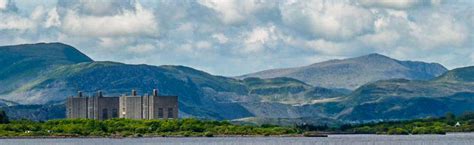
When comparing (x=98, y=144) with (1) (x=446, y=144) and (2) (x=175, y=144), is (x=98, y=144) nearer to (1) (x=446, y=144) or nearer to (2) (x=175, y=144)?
(2) (x=175, y=144)

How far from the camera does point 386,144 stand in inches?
6289

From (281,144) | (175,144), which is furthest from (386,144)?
(175,144)

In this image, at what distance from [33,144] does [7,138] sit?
1456 inches

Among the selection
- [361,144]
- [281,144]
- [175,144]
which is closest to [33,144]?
[175,144]

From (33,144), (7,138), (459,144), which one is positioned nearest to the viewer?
(459,144)

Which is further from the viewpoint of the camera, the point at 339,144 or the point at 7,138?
the point at 7,138

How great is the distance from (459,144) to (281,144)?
25.3m

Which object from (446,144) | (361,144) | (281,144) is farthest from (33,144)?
(446,144)

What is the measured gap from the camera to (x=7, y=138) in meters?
199

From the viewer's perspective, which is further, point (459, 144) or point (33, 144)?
point (33, 144)

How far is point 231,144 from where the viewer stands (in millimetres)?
161750

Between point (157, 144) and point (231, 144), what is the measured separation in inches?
421

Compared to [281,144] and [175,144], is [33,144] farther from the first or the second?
[281,144]

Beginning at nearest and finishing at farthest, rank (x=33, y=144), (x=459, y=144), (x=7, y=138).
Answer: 1. (x=459, y=144)
2. (x=33, y=144)
3. (x=7, y=138)
